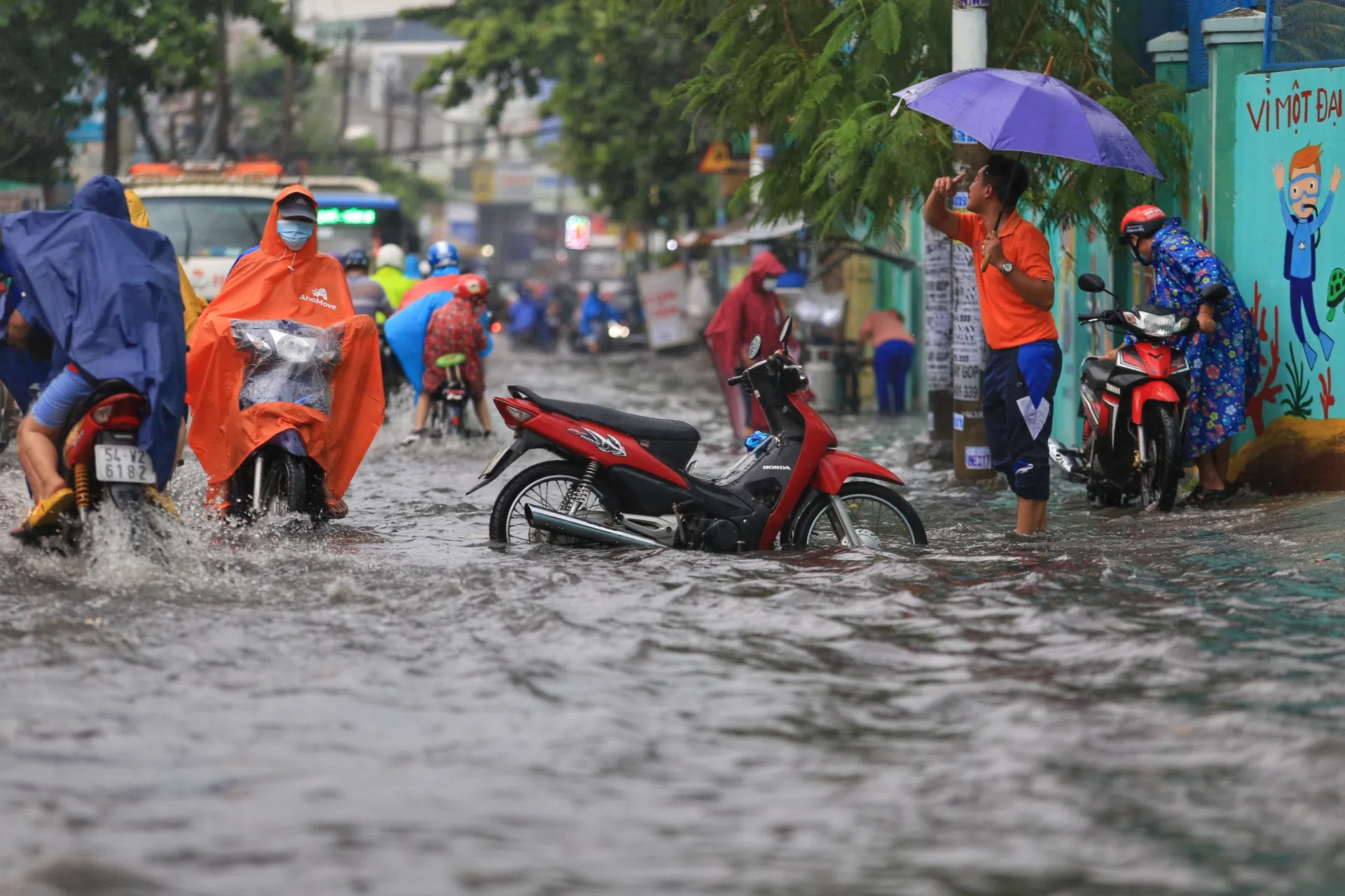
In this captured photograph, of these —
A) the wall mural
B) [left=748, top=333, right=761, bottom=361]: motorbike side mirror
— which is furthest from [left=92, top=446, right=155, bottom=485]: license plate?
the wall mural

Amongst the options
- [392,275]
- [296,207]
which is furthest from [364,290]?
[296,207]

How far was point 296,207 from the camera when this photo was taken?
9516mm

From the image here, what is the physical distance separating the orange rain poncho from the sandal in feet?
4.40

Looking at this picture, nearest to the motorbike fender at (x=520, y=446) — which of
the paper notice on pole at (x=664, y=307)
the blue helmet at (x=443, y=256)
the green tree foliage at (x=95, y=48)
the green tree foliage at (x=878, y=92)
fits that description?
the green tree foliage at (x=878, y=92)

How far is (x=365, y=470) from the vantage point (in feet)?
44.1

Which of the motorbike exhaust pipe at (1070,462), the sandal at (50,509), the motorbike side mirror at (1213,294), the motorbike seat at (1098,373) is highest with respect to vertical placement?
the motorbike side mirror at (1213,294)

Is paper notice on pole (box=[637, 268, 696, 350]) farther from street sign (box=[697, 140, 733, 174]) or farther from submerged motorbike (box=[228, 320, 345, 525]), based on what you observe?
submerged motorbike (box=[228, 320, 345, 525])

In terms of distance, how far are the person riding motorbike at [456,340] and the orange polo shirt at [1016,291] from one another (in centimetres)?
→ 649

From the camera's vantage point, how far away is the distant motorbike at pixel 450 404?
14984 millimetres

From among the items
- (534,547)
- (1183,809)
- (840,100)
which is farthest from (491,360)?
(1183,809)

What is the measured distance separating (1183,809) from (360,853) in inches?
73.4

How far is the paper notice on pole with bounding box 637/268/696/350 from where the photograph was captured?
29.6 meters

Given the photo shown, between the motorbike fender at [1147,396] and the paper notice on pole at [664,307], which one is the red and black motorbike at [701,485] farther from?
the paper notice on pole at [664,307]

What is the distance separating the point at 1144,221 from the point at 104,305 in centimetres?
551
